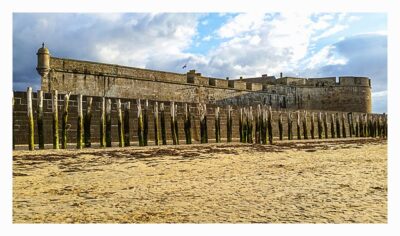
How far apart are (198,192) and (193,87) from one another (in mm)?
19527

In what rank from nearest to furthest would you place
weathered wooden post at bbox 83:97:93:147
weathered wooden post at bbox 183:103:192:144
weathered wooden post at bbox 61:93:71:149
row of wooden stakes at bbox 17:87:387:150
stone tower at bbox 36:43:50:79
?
row of wooden stakes at bbox 17:87:387:150 < weathered wooden post at bbox 61:93:71:149 < weathered wooden post at bbox 83:97:93:147 < weathered wooden post at bbox 183:103:192:144 < stone tower at bbox 36:43:50:79

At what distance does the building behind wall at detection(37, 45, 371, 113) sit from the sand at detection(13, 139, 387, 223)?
11808mm

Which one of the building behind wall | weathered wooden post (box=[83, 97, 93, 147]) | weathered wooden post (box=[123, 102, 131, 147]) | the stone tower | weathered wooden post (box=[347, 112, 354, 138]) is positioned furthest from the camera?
weathered wooden post (box=[347, 112, 354, 138])

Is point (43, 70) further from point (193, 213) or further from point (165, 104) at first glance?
point (193, 213)

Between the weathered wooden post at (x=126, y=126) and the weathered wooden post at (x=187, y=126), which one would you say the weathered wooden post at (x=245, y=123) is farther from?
the weathered wooden post at (x=126, y=126)

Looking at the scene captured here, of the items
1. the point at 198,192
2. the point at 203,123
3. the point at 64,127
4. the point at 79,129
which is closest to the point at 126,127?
the point at 79,129

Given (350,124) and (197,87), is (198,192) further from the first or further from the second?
(350,124)

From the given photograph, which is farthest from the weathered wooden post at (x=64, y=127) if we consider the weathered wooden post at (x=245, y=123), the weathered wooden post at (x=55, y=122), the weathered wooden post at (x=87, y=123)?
the weathered wooden post at (x=245, y=123)

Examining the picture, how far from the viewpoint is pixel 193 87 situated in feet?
77.7

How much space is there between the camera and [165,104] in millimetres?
14344

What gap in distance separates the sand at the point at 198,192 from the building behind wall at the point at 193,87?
465 inches

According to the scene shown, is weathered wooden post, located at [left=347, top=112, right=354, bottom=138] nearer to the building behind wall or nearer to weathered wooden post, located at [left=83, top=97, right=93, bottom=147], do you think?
the building behind wall

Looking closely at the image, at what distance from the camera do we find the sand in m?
3.33

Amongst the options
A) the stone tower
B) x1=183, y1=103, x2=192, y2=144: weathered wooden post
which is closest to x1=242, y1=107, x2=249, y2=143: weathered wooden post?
x1=183, y1=103, x2=192, y2=144: weathered wooden post
